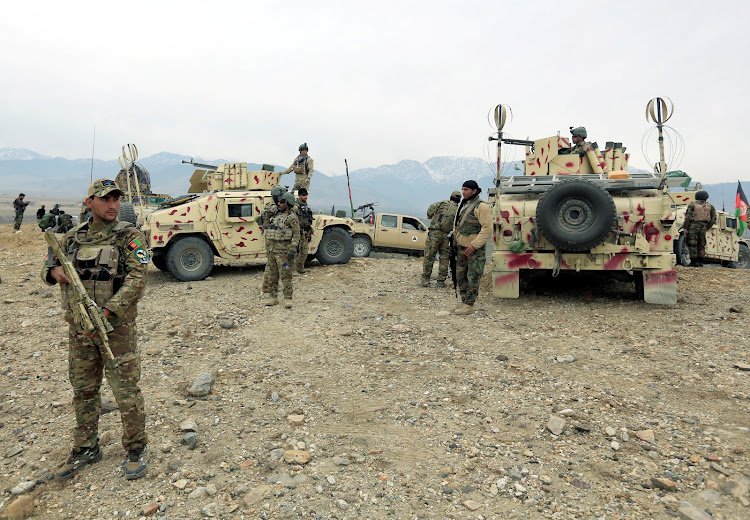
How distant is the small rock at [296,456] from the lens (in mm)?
3053

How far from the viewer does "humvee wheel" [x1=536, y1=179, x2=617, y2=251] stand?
6.07 metres

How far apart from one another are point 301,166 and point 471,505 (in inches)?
340

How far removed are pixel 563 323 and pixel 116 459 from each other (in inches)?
192

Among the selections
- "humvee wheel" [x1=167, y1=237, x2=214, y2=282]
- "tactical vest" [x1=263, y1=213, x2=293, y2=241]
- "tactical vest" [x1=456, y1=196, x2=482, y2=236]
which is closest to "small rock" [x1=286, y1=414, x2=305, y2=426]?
"tactical vest" [x1=456, y1=196, x2=482, y2=236]

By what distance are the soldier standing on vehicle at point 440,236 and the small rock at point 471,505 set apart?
575 cm

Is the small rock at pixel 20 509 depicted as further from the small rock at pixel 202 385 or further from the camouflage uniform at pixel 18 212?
the camouflage uniform at pixel 18 212

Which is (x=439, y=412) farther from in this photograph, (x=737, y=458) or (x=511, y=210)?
(x=511, y=210)

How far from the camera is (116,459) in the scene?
3.12m

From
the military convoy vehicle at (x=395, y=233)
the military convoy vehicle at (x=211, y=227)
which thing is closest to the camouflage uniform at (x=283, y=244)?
the military convoy vehicle at (x=211, y=227)

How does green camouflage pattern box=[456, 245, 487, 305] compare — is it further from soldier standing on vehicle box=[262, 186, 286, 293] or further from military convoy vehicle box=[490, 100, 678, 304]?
soldier standing on vehicle box=[262, 186, 286, 293]

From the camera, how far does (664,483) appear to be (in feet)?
8.80

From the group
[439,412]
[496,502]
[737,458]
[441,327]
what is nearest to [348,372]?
[439,412]

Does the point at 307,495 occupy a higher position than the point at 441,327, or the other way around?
the point at 441,327

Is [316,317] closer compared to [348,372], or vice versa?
[348,372]
